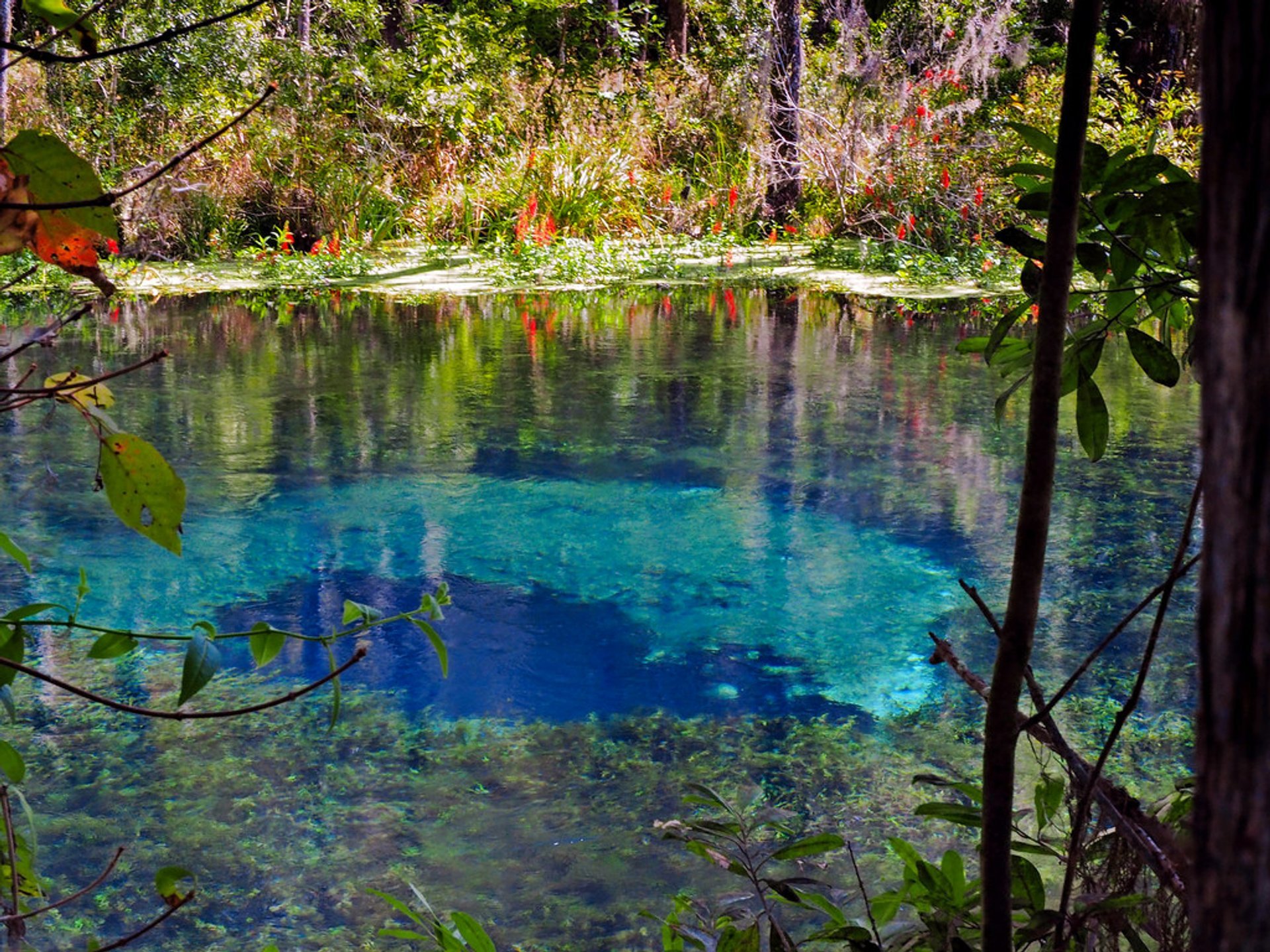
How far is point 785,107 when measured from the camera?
1017 centimetres

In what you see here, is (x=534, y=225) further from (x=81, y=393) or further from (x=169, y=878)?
(x=169, y=878)

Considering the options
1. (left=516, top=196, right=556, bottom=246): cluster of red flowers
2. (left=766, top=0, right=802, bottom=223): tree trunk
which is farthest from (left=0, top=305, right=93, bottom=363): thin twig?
(left=766, top=0, right=802, bottom=223): tree trunk

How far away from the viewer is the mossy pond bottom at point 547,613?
172cm

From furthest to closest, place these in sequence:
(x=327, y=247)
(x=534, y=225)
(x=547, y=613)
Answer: (x=534, y=225) < (x=327, y=247) < (x=547, y=613)

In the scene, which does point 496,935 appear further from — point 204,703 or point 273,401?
point 273,401

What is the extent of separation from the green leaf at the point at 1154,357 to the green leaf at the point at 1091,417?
0.04 m

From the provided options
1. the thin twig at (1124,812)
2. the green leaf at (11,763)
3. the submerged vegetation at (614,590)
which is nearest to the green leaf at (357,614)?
the submerged vegetation at (614,590)

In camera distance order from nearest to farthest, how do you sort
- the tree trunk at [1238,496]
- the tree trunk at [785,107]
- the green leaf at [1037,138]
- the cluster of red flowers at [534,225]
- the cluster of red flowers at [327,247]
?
the tree trunk at [1238,496]
the green leaf at [1037,138]
the cluster of red flowers at [327,247]
the cluster of red flowers at [534,225]
the tree trunk at [785,107]

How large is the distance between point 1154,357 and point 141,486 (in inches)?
28.0

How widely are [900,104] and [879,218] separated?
0.88m

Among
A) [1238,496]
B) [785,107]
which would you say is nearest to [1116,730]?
[1238,496]

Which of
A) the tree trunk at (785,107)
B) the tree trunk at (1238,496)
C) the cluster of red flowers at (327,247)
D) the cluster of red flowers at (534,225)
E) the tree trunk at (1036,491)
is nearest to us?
the tree trunk at (1238,496)

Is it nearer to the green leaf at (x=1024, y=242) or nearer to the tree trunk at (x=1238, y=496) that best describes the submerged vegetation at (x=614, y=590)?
the green leaf at (x=1024, y=242)

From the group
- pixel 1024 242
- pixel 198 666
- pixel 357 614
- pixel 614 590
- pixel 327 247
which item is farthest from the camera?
pixel 327 247
